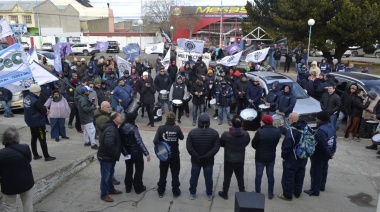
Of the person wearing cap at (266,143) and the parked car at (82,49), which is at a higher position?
the parked car at (82,49)

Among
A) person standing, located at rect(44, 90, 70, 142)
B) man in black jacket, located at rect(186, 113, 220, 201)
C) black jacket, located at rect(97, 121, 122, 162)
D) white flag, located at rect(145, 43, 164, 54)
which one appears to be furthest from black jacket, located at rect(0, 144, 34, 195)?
white flag, located at rect(145, 43, 164, 54)

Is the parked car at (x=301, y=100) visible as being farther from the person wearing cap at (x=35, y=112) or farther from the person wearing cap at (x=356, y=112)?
the person wearing cap at (x=35, y=112)

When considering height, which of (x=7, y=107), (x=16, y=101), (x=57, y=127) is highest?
(x=16, y=101)

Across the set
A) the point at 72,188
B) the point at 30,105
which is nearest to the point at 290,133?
the point at 72,188

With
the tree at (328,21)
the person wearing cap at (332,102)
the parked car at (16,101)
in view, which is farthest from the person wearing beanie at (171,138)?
the tree at (328,21)

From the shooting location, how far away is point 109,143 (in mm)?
5746

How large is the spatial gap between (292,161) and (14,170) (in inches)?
175

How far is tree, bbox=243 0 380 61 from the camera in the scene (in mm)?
22875

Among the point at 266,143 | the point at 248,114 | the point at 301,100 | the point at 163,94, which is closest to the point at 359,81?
the point at 301,100

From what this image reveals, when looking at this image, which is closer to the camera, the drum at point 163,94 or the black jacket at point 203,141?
the black jacket at point 203,141

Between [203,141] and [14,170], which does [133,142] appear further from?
[14,170]

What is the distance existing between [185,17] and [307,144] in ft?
175

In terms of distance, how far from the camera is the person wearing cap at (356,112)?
9.56 meters

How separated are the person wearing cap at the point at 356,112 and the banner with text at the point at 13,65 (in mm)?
8535
